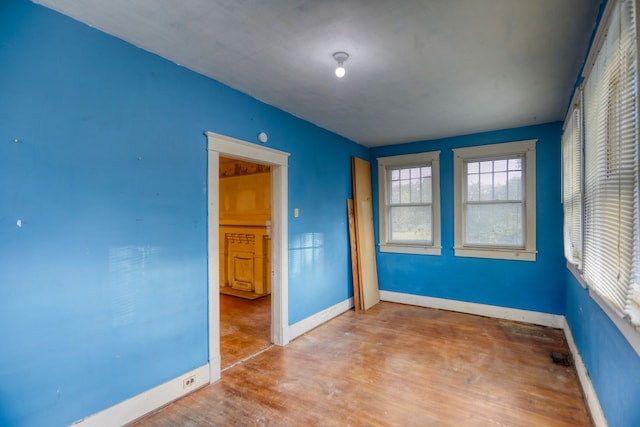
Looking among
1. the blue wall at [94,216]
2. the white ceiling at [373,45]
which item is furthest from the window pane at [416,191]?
the blue wall at [94,216]

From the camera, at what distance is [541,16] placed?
1.95m

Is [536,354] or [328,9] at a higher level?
[328,9]

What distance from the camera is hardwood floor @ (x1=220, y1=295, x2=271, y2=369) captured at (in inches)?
133

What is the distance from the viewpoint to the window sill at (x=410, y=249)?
4.95 m

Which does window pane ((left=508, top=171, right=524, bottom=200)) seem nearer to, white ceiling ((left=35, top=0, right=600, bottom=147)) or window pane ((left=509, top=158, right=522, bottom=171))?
window pane ((left=509, top=158, right=522, bottom=171))

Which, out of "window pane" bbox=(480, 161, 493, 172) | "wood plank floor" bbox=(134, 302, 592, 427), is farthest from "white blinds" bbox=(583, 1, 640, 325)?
"window pane" bbox=(480, 161, 493, 172)

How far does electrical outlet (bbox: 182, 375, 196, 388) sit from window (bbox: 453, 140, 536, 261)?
389 centimetres

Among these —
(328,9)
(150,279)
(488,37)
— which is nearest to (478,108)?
(488,37)

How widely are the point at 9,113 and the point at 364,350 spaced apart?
345 centimetres

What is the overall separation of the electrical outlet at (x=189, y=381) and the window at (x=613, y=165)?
2.82 metres

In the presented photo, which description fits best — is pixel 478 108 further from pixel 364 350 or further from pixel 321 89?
pixel 364 350

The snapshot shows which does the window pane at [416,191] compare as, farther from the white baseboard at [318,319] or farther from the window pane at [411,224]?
the white baseboard at [318,319]

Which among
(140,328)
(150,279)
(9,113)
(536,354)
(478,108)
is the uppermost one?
(478,108)

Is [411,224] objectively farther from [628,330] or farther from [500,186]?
[628,330]
